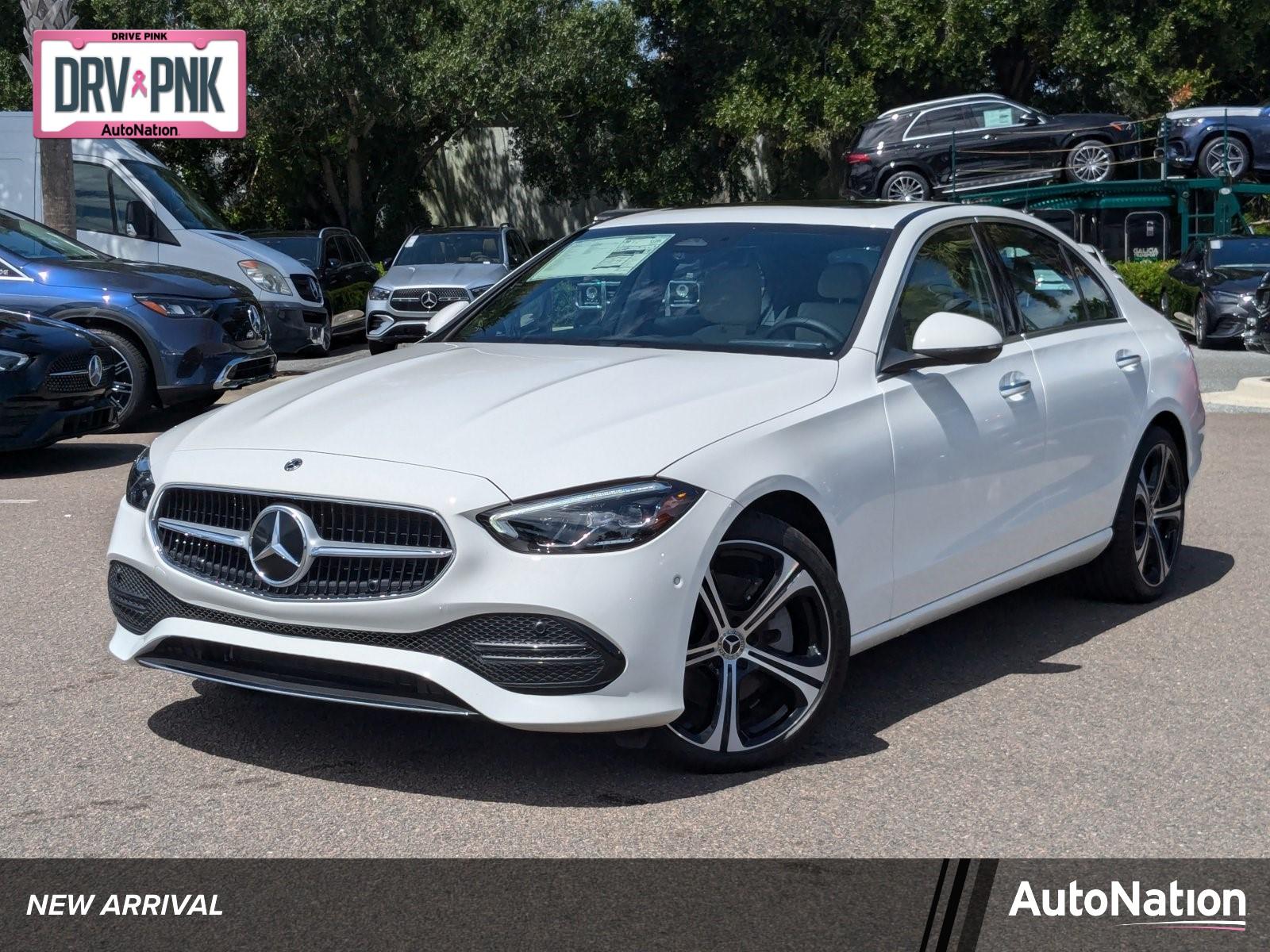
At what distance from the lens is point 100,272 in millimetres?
12328

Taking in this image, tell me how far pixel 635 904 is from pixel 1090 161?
2454cm

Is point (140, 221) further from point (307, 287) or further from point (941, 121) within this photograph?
point (941, 121)

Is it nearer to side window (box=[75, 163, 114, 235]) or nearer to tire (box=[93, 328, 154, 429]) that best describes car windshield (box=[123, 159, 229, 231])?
side window (box=[75, 163, 114, 235])

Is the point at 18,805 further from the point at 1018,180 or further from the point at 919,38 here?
the point at 919,38

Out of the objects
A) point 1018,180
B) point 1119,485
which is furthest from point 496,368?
point 1018,180

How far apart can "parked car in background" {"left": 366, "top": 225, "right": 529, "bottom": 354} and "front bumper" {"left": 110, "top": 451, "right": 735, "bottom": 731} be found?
50.0 ft

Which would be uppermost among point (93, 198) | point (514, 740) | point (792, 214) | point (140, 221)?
point (93, 198)

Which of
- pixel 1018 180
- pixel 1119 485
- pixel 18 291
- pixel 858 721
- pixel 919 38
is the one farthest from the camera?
pixel 919 38

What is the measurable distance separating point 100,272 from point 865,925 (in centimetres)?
1021

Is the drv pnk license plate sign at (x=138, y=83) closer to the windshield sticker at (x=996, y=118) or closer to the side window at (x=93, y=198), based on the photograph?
the side window at (x=93, y=198)

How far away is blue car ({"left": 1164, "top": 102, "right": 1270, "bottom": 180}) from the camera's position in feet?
85.8

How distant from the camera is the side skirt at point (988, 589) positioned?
196 inches

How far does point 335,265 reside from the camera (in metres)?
24.5

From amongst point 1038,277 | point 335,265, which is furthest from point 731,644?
point 335,265
